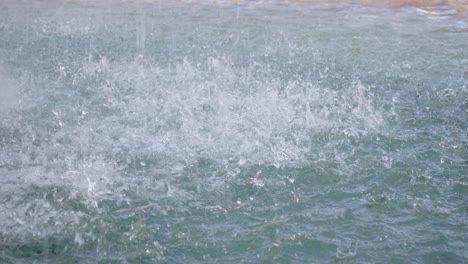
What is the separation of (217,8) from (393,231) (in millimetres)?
12126

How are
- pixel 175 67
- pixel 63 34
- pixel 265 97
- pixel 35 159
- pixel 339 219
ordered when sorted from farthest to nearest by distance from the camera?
pixel 63 34
pixel 175 67
pixel 265 97
pixel 35 159
pixel 339 219

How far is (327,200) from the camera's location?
19.4ft

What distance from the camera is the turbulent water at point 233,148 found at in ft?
17.2

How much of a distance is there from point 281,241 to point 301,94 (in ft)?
13.2

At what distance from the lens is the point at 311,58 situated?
11125 mm

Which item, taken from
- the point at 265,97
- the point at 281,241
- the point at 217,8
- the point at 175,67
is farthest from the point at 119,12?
the point at 281,241

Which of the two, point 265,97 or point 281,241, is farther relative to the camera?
point 265,97

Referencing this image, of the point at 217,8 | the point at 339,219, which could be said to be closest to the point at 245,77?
the point at 339,219

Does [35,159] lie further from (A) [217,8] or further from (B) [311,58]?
(A) [217,8]

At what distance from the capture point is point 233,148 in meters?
6.96

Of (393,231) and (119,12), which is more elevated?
(119,12)

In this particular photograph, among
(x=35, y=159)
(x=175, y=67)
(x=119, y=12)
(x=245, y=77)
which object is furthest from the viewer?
(x=119, y=12)

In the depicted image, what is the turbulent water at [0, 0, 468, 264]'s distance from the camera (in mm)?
5254

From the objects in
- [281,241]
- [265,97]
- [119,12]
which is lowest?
[281,241]
